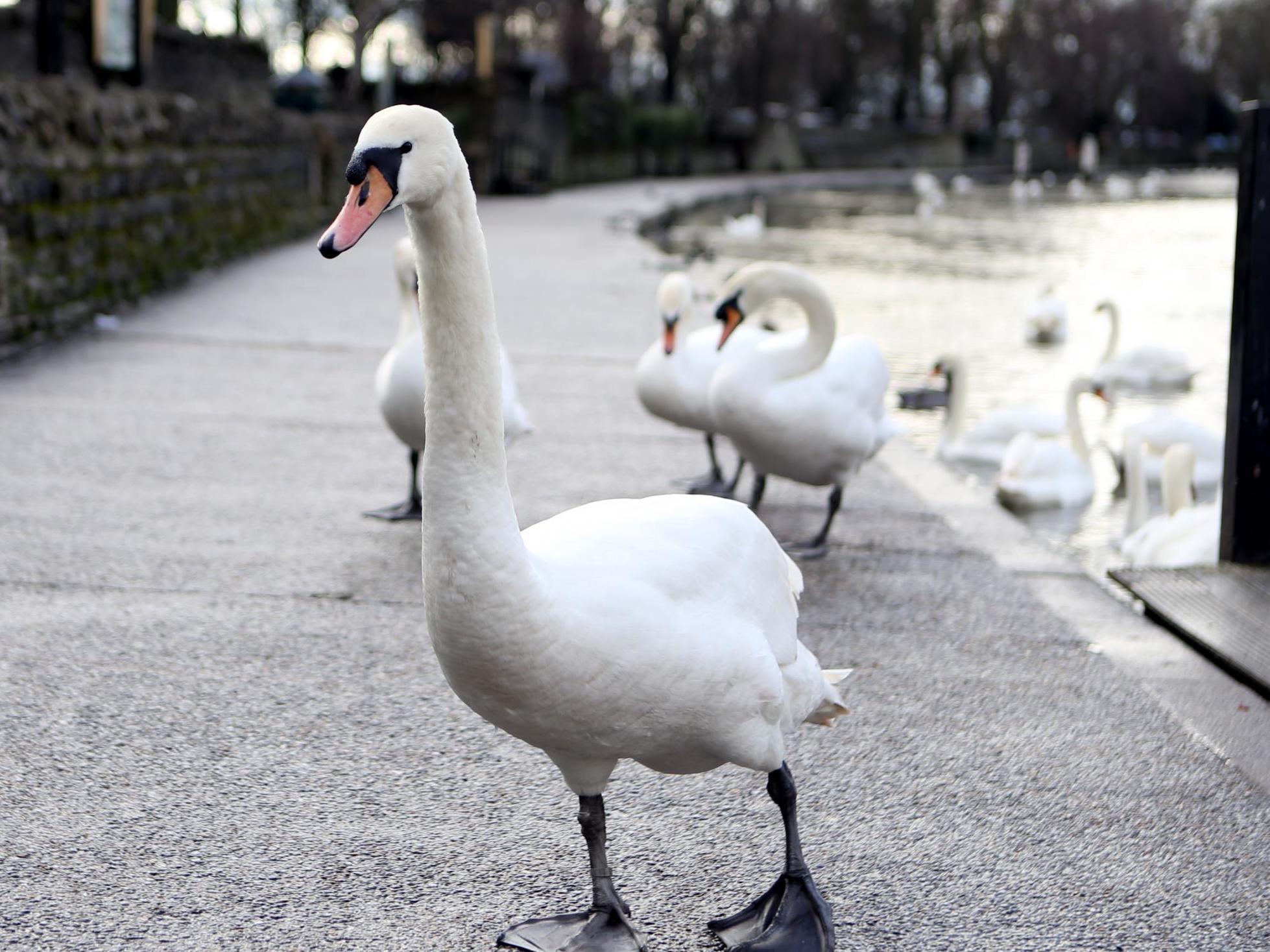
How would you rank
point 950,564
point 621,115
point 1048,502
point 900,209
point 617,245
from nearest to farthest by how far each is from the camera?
point 950,564
point 1048,502
point 617,245
point 900,209
point 621,115

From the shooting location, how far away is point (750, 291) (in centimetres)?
561

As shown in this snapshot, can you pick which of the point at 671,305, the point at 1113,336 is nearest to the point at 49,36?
the point at 671,305

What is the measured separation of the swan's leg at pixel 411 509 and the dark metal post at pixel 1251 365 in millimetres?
2959

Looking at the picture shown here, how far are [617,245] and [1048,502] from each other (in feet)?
44.7

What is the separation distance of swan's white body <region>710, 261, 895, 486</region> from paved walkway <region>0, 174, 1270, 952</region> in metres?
0.42

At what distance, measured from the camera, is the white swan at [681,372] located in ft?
20.6

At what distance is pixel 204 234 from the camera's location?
14695 millimetres

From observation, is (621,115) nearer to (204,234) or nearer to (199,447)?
(204,234)

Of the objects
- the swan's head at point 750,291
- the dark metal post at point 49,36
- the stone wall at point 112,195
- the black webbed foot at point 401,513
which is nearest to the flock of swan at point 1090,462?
the swan's head at point 750,291

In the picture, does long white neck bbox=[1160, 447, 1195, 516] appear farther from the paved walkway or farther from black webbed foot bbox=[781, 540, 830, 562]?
black webbed foot bbox=[781, 540, 830, 562]

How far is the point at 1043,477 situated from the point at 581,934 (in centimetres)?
577

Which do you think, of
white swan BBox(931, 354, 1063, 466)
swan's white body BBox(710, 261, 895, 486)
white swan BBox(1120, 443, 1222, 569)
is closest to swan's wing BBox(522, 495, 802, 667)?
swan's white body BBox(710, 261, 895, 486)

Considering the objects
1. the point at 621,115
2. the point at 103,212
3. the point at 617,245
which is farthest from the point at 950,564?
the point at 621,115

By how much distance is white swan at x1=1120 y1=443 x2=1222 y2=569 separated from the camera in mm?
5805
